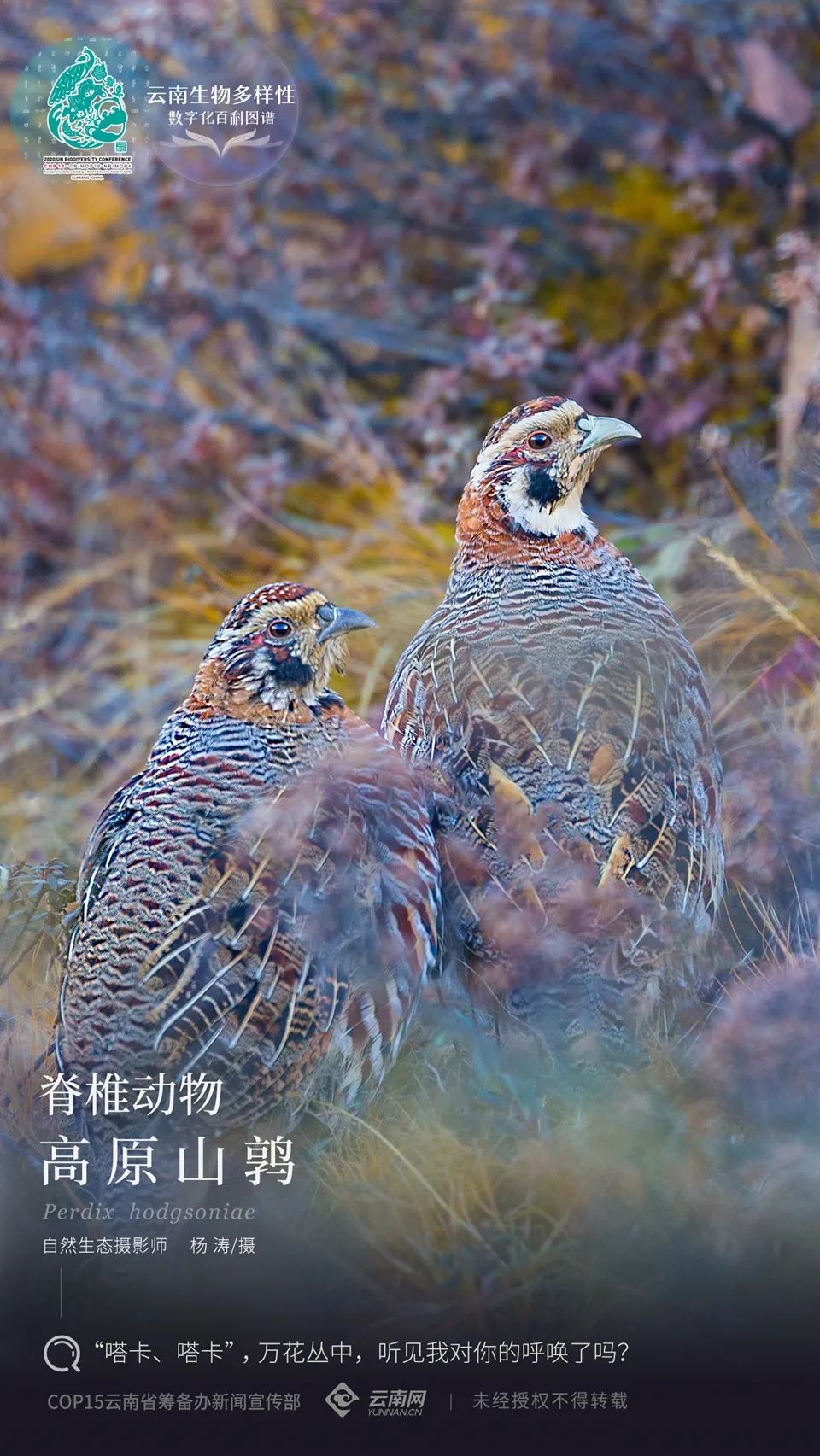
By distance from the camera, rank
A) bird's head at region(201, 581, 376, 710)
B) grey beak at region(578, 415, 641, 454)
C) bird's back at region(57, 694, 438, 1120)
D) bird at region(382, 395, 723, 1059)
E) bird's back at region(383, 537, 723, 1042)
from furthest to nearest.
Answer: grey beak at region(578, 415, 641, 454), bird's head at region(201, 581, 376, 710), bird's back at region(383, 537, 723, 1042), bird at region(382, 395, 723, 1059), bird's back at region(57, 694, 438, 1120)

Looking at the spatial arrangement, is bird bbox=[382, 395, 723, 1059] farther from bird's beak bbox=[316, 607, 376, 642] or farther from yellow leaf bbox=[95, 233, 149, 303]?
yellow leaf bbox=[95, 233, 149, 303]

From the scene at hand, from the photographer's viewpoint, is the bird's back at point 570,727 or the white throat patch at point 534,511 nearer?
the bird's back at point 570,727

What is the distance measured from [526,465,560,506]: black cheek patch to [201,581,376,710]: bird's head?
2.13 feet

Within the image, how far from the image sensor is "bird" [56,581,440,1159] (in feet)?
12.3

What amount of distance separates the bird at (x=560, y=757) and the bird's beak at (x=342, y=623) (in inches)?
11.3

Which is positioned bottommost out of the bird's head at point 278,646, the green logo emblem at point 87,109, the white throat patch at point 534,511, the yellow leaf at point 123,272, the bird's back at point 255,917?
the bird's back at point 255,917

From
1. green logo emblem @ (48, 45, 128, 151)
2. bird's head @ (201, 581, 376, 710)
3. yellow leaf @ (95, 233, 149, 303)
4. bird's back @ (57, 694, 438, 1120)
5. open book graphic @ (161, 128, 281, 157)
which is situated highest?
yellow leaf @ (95, 233, 149, 303)

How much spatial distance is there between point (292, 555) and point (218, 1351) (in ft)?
12.6

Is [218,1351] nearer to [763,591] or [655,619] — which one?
[655,619]

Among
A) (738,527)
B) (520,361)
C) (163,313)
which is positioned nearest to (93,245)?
(163,313)

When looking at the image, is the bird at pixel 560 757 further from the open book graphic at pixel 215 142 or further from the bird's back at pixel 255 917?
the open book graphic at pixel 215 142

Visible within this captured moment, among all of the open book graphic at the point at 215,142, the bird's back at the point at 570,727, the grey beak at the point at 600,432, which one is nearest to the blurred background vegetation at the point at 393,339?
the open book graphic at the point at 215,142

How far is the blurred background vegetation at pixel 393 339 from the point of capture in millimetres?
6195

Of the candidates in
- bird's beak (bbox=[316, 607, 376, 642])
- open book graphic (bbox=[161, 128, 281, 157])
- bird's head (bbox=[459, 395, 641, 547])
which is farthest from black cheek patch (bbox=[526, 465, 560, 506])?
open book graphic (bbox=[161, 128, 281, 157])
